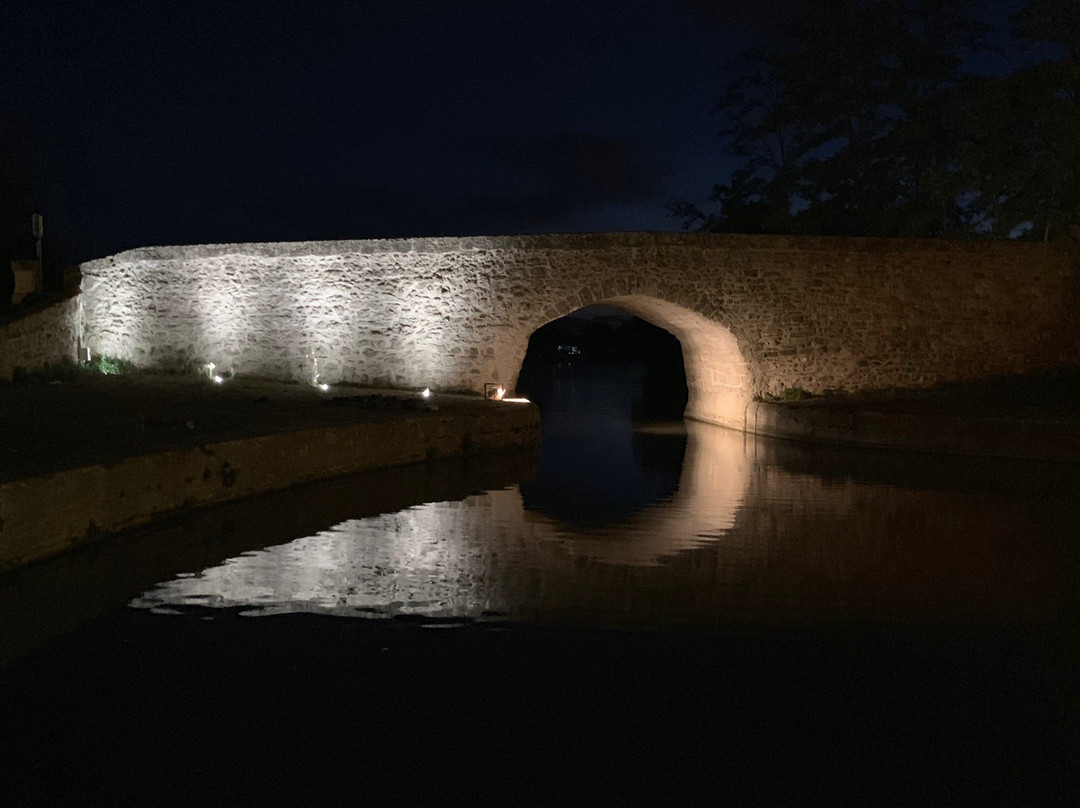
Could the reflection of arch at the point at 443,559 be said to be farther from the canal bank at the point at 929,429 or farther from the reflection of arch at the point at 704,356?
the reflection of arch at the point at 704,356

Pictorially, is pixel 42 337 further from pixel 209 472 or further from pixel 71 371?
pixel 209 472

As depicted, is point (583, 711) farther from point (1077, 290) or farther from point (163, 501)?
point (1077, 290)

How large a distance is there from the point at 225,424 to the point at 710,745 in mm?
6417

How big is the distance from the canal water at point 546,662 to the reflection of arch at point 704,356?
608 cm

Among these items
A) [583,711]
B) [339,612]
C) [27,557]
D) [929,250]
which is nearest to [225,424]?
[27,557]

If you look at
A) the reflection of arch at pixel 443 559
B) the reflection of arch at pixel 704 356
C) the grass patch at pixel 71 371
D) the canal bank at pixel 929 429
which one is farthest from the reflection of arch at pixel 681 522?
the grass patch at pixel 71 371

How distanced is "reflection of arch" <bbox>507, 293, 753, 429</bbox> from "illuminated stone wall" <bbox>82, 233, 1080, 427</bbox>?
62 mm

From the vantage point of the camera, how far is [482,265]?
41.1 feet

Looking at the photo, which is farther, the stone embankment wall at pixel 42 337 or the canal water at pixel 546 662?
the stone embankment wall at pixel 42 337

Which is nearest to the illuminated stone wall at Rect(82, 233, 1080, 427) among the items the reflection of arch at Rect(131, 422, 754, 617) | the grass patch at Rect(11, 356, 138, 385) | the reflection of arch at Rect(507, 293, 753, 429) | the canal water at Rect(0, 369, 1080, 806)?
the reflection of arch at Rect(507, 293, 753, 429)

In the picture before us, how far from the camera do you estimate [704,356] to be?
51.1 feet

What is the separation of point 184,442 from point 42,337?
8.42m

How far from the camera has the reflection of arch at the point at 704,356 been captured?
12898 millimetres

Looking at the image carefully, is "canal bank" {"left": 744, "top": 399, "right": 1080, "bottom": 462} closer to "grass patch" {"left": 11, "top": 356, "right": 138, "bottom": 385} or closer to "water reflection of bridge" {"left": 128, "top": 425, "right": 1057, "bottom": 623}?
"water reflection of bridge" {"left": 128, "top": 425, "right": 1057, "bottom": 623}
